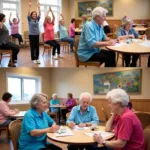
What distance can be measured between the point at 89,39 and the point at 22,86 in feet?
16.6

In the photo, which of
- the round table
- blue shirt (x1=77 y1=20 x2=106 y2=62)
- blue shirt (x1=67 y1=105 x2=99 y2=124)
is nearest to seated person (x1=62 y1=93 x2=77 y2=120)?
blue shirt (x1=77 y1=20 x2=106 y2=62)

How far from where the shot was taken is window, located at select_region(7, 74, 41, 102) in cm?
779

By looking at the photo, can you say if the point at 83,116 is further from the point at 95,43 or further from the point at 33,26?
the point at 33,26

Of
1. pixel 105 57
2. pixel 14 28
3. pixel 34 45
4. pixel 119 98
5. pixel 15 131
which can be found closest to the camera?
pixel 119 98

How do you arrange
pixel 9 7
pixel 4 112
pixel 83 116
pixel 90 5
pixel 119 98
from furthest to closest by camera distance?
pixel 9 7, pixel 90 5, pixel 4 112, pixel 83 116, pixel 119 98

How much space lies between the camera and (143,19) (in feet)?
18.0

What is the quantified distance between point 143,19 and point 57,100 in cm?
395

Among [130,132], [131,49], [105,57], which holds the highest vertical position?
[131,49]

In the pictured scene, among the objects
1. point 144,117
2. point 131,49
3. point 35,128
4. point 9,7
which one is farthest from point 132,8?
point 9,7

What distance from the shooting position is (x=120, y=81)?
7828 millimetres

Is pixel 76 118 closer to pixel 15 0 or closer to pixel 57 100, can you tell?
pixel 57 100

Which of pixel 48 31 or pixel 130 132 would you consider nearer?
pixel 130 132

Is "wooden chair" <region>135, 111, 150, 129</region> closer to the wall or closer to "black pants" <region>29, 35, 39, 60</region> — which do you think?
the wall

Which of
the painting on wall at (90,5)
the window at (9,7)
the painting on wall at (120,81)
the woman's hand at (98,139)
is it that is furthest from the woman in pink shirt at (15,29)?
the woman's hand at (98,139)
